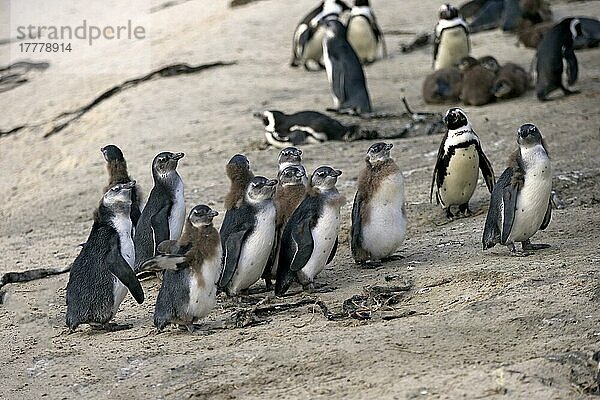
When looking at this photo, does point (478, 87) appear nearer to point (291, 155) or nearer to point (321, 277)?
point (291, 155)

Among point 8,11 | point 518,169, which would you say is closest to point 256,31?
point 8,11

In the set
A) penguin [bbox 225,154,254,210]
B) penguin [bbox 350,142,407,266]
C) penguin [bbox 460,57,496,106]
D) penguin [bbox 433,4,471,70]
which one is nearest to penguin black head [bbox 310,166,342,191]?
penguin [bbox 350,142,407,266]

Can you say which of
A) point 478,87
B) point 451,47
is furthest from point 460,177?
point 451,47

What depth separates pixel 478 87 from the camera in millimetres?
11711

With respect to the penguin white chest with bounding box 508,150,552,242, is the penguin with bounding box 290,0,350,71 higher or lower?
higher

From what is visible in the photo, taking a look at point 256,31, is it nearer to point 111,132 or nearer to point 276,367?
point 111,132

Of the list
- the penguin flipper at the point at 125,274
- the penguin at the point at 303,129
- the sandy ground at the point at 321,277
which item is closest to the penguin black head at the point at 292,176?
the sandy ground at the point at 321,277

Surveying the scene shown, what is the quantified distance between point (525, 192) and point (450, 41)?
24.4 ft

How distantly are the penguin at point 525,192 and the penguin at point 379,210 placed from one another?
0.62m

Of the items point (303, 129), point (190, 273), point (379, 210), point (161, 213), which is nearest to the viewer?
point (190, 273)

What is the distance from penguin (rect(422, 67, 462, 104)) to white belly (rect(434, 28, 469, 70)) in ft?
4.70

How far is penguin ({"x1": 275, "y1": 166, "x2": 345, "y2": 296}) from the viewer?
6.44 metres

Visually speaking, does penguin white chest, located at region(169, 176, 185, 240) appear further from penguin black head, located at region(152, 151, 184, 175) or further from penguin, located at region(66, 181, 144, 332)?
penguin, located at region(66, 181, 144, 332)

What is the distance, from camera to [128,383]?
527cm
